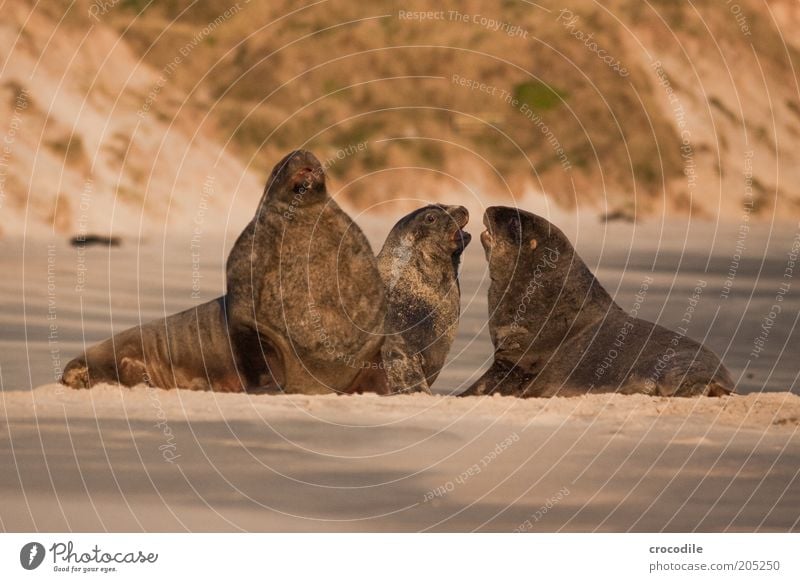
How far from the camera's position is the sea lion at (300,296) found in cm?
1542

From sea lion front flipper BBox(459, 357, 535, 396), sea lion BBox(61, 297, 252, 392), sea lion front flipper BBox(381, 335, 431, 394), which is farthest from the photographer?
sea lion front flipper BBox(459, 357, 535, 396)

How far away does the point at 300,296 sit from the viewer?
15.4 meters

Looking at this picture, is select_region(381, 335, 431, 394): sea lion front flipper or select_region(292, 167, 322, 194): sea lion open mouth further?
select_region(381, 335, 431, 394): sea lion front flipper

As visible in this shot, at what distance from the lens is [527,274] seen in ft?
56.7

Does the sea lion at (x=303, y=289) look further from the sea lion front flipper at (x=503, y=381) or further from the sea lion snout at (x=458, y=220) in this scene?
the sea lion snout at (x=458, y=220)

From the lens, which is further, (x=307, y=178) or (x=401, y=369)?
(x=401, y=369)

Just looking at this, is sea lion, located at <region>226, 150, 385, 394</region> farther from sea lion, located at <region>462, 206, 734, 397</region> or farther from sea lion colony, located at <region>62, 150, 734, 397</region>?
sea lion, located at <region>462, 206, 734, 397</region>

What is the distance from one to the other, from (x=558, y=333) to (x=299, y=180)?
3.56m

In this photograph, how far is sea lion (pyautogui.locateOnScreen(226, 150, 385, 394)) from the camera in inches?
607

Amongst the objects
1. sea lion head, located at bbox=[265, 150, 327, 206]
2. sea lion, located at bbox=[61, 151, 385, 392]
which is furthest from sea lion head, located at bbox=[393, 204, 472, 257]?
sea lion head, located at bbox=[265, 150, 327, 206]

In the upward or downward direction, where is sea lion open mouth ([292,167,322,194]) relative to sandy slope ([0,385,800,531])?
upward

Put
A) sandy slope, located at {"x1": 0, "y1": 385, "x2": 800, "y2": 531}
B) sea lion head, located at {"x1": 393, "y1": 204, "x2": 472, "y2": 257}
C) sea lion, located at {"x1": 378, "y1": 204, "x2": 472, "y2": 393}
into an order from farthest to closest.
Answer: sea lion head, located at {"x1": 393, "y1": 204, "x2": 472, "y2": 257}, sea lion, located at {"x1": 378, "y1": 204, "x2": 472, "y2": 393}, sandy slope, located at {"x1": 0, "y1": 385, "x2": 800, "y2": 531}

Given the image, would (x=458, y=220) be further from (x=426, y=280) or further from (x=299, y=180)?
(x=299, y=180)

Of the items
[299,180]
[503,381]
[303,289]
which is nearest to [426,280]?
[503,381]
